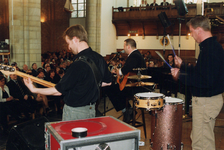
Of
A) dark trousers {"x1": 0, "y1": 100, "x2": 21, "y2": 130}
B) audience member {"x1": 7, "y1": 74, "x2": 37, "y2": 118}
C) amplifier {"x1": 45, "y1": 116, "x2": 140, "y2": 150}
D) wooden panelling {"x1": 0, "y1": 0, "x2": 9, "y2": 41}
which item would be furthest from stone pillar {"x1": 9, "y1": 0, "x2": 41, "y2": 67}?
wooden panelling {"x1": 0, "y1": 0, "x2": 9, "y2": 41}

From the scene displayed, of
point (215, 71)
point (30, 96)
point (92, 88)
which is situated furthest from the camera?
point (30, 96)

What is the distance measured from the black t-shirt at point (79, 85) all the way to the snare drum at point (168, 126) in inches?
51.0

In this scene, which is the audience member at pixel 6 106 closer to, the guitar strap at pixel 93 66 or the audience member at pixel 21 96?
the audience member at pixel 21 96

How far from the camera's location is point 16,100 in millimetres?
5613

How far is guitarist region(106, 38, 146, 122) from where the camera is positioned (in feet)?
16.9

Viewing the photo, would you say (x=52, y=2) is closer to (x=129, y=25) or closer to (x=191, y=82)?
(x=129, y=25)

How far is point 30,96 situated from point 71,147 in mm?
4866

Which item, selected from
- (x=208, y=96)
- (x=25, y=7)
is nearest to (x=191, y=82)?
(x=208, y=96)

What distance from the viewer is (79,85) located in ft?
7.83

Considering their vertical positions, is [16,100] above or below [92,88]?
below

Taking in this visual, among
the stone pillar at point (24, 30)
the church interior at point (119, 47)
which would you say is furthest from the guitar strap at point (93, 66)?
the stone pillar at point (24, 30)

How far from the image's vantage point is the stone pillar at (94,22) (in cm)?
1495

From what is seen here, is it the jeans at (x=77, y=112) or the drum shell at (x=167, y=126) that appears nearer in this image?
the jeans at (x=77, y=112)

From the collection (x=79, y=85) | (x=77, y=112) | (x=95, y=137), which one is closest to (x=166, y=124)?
(x=77, y=112)
